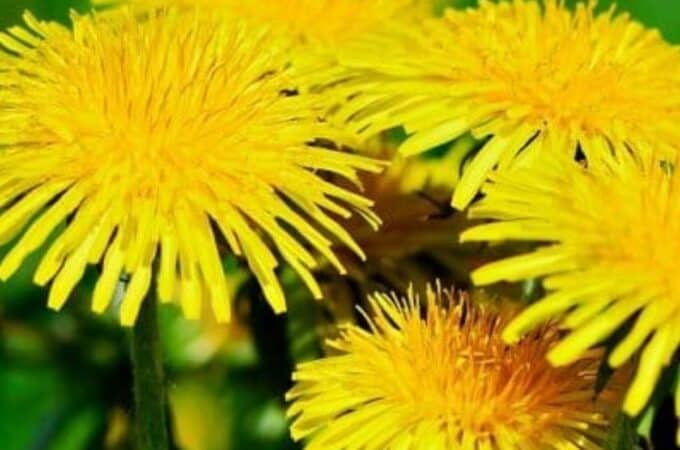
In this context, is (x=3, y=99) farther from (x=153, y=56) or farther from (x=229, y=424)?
(x=229, y=424)

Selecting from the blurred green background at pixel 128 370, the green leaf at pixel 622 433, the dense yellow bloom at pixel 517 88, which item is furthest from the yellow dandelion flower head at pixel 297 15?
the green leaf at pixel 622 433

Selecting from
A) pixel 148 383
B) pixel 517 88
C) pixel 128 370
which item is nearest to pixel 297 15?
pixel 517 88

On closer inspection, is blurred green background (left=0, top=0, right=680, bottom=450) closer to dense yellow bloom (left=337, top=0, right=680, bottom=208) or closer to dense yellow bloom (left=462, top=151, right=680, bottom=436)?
dense yellow bloom (left=337, top=0, right=680, bottom=208)

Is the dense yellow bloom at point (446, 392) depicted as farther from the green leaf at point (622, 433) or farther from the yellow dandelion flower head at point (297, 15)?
the yellow dandelion flower head at point (297, 15)

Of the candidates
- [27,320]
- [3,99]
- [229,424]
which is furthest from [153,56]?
[27,320]

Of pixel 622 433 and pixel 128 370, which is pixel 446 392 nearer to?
pixel 622 433

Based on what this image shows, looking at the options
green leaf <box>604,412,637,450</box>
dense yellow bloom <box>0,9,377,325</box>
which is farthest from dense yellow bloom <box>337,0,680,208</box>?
green leaf <box>604,412,637,450</box>
